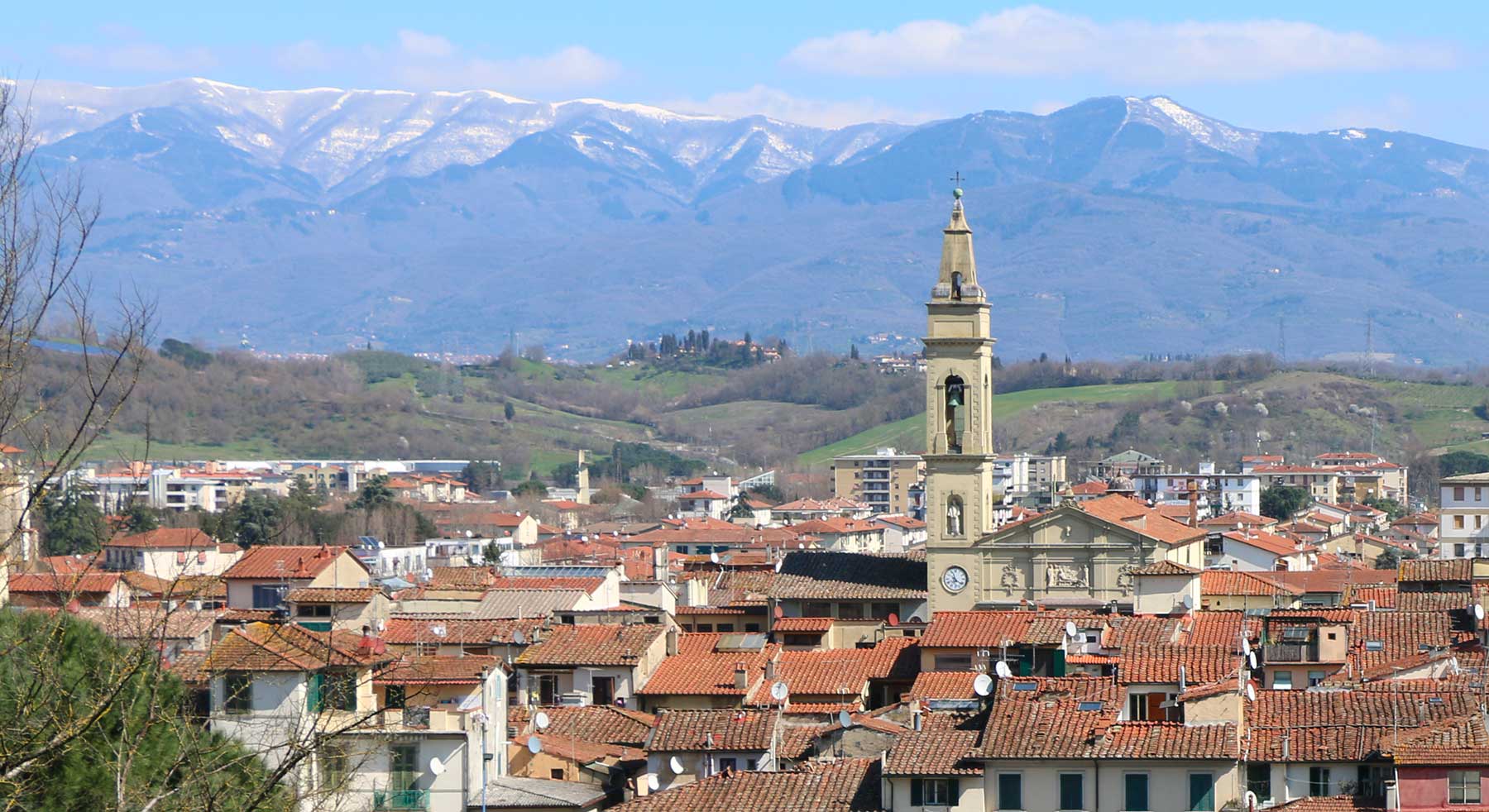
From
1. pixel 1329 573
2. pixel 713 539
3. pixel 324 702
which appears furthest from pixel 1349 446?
pixel 324 702

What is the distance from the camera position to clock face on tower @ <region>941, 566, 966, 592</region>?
4194 cm

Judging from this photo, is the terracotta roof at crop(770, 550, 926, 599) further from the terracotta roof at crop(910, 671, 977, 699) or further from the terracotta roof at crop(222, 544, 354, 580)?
the terracotta roof at crop(910, 671, 977, 699)

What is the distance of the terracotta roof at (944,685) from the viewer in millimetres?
26891

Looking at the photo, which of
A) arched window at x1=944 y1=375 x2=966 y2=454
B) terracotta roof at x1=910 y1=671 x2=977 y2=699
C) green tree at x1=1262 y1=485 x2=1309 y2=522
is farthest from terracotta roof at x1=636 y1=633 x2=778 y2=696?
green tree at x1=1262 y1=485 x2=1309 y2=522

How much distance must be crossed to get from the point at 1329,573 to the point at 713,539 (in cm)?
4019

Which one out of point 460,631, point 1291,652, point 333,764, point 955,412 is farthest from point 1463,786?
point 955,412

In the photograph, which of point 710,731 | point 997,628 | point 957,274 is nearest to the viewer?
point 710,731

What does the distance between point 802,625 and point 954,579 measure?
229 inches

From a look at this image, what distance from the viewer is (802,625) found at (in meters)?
36.8

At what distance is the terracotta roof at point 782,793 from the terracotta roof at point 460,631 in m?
10.0

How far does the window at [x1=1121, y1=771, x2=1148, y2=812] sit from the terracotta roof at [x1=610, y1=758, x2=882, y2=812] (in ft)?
6.89

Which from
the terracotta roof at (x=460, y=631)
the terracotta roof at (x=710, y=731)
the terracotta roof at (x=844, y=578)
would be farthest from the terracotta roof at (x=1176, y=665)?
the terracotta roof at (x=844, y=578)

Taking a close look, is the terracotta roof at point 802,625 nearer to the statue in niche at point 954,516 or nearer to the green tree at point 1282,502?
the statue in niche at point 954,516

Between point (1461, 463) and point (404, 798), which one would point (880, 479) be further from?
point (404, 798)
